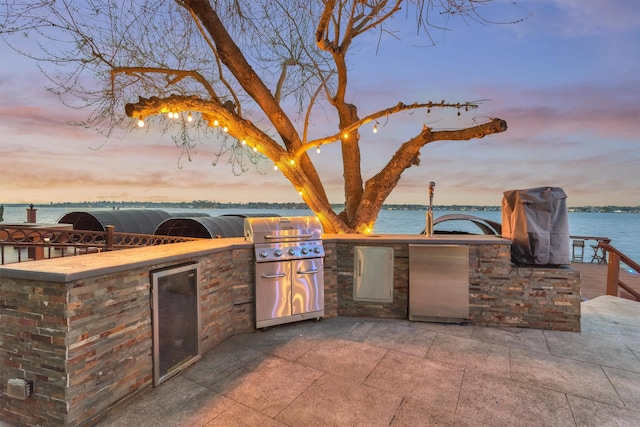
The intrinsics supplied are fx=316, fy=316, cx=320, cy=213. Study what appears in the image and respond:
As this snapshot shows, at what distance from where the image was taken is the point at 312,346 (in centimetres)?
323

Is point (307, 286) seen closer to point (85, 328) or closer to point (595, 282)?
point (85, 328)

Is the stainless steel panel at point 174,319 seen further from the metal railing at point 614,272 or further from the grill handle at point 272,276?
the metal railing at point 614,272

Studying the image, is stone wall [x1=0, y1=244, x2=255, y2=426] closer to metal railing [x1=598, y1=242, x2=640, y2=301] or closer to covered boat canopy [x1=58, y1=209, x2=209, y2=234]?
metal railing [x1=598, y1=242, x2=640, y2=301]

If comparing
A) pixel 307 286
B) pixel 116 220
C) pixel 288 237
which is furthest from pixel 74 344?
pixel 116 220

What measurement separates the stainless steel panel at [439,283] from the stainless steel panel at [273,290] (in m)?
1.56

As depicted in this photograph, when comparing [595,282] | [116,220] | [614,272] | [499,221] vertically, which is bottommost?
[595,282]

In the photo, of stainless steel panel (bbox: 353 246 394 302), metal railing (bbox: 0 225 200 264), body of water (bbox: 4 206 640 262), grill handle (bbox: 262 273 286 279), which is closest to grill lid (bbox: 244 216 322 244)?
grill handle (bbox: 262 273 286 279)

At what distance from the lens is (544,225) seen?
150 inches

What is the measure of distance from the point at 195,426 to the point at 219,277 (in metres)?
1.51

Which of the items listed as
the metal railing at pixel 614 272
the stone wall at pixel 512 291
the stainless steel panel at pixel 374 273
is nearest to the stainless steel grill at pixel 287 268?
the stainless steel panel at pixel 374 273

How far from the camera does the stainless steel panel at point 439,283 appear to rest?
3.87m

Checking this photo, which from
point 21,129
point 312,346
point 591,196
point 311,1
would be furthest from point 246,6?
point 591,196

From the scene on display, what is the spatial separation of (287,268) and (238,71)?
13.5 feet

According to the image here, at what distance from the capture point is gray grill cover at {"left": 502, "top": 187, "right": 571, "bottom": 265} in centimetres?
378
